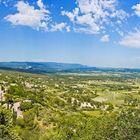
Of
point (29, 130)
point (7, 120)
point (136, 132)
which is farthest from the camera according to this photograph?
point (29, 130)

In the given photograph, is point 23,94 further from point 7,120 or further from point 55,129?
point 7,120

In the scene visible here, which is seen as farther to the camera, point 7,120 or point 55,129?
point 55,129

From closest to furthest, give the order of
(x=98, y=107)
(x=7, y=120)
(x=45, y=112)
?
1. (x=7, y=120)
2. (x=45, y=112)
3. (x=98, y=107)

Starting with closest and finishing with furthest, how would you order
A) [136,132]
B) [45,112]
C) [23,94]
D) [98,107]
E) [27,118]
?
1. [136,132]
2. [27,118]
3. [45,112]
4. [23,94]
5. [98,107]

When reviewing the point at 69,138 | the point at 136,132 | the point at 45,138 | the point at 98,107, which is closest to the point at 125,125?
the point at 136,132

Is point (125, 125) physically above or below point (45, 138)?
above

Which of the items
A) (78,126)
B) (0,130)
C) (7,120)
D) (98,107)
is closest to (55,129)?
(78,126)

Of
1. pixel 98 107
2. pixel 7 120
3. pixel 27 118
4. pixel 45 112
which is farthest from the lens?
pixel 98 107

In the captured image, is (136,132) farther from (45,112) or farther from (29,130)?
(45,112)

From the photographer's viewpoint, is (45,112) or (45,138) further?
(45,112)
